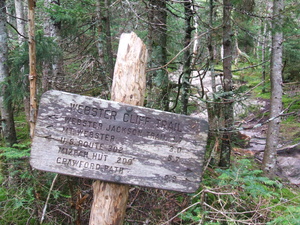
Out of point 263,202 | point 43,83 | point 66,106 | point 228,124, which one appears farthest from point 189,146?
point 43,83

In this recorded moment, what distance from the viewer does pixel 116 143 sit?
1.86 meters

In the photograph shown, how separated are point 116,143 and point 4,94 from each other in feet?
10.3

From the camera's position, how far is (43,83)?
3768 millimetres

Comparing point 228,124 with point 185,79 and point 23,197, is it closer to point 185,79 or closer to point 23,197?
point 185,79

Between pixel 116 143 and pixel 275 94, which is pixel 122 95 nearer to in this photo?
pixel 116 143

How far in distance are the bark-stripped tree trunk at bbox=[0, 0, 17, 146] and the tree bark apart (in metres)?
2.65

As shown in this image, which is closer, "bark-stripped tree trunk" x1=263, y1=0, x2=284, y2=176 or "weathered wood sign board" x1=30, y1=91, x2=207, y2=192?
"weathered wood sign board" x1=30, y1=91, x2=207, y2=192

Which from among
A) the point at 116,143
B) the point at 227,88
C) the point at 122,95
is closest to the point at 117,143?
the point at 116,143

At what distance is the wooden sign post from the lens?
1.83m

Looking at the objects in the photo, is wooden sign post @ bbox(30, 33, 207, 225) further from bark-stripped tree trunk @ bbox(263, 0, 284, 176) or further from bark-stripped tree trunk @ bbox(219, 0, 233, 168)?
bark-stripped tree trunk @ bbox(263, 0, 284, 176)

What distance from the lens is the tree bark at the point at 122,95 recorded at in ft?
6.77

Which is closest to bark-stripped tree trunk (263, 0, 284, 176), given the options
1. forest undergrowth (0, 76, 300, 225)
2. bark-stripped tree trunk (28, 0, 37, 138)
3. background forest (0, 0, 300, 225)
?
background forest (0, 0, 300, 225)

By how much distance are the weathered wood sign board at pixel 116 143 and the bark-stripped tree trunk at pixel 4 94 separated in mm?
2588

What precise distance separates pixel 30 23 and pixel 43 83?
1.18m
